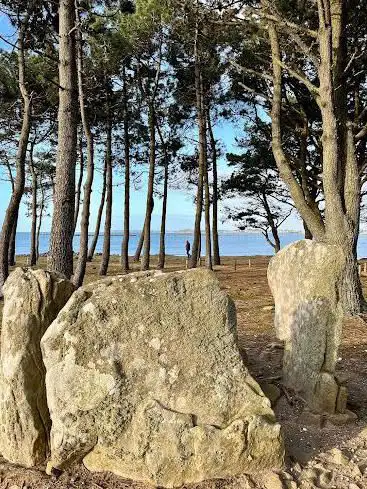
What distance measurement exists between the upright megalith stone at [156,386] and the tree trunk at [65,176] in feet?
10.4

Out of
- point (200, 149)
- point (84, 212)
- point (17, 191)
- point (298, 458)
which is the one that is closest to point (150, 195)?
point (200, 149)

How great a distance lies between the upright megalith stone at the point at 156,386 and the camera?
287cm

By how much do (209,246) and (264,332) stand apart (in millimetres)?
10872

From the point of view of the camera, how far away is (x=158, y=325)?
3109mm

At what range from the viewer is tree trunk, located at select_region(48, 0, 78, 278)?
20.2 ft

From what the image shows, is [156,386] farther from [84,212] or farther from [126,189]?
[126,189]

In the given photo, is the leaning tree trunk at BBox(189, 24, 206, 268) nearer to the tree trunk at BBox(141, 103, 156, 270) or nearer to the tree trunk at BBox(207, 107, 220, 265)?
the tree trunk at BBox(141, 103, 156, 270)

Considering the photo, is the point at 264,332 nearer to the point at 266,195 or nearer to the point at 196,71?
the point at 196,71

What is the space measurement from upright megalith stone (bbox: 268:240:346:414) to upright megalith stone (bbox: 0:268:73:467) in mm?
2179

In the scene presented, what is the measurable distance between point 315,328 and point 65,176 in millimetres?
3954

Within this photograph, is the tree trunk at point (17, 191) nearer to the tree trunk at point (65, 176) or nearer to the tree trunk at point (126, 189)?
the tree trunk at point (65, 176)

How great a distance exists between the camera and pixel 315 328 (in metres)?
3.95

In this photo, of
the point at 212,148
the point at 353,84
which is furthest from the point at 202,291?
the point at 212,148

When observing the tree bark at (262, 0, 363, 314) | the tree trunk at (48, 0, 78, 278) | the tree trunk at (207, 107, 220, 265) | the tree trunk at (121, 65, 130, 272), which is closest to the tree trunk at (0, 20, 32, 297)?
the tree trunk at (48, 0, 78, 278)
